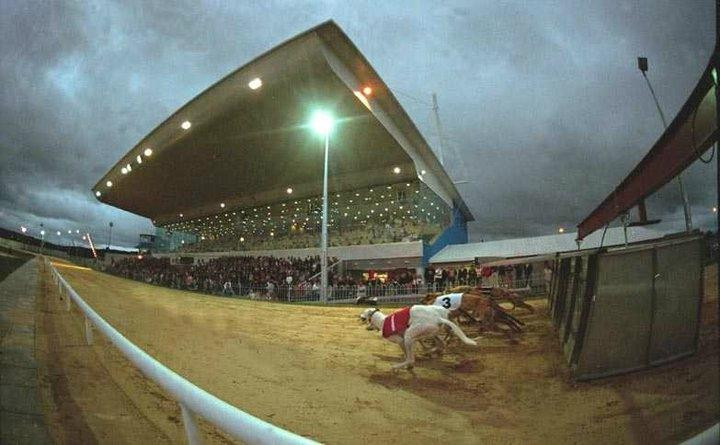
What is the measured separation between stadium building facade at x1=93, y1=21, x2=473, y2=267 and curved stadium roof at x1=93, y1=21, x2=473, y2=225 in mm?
72

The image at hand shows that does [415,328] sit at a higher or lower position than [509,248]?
lower

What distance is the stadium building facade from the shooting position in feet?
52.6

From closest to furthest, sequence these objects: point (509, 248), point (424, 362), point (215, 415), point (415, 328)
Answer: point (215, 415) → point (415, 328) → point (424, 362) → point (509, 248)

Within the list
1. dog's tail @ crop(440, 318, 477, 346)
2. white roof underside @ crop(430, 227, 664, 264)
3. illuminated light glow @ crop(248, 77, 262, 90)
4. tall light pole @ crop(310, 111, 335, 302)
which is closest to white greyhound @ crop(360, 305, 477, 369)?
dog's tail @ crop(440, 318, 477, 346)

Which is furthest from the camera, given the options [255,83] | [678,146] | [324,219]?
[255,83]

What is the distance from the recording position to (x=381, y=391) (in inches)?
128

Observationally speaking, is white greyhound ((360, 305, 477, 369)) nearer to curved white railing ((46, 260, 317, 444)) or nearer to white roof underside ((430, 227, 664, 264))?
curved white railing ((46, 260, 317, 444))

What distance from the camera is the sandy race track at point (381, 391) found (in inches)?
71.5

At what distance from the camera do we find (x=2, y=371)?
2.27 metres

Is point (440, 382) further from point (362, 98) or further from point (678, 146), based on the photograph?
point (362, 98)

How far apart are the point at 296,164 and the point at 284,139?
460cm

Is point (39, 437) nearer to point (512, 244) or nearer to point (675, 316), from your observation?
point (675, 316)

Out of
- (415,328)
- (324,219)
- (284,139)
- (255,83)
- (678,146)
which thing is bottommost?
(415,328)

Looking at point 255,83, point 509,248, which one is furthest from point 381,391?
point 509,248
